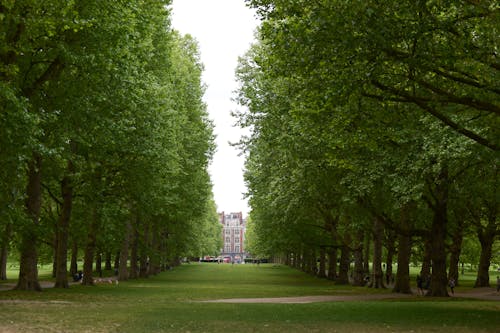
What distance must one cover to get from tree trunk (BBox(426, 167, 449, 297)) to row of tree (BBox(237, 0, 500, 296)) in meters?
0.05

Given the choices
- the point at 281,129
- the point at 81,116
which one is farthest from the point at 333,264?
the point at 81,116

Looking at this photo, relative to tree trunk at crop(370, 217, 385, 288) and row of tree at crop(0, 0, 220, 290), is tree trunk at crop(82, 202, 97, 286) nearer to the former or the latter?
row of tree at crop(0, 0, 220, 290)

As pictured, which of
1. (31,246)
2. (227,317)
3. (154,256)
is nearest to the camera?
(227,317)

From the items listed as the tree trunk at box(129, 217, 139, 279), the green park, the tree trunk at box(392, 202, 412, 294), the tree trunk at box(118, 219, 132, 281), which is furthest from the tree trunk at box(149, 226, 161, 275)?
the tree trunk at box(392, 202, 412, 294)

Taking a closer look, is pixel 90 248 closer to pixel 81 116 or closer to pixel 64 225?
pixel 64 225

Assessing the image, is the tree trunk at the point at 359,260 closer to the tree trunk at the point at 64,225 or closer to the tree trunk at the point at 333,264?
the tree trunk at the point at 333,264

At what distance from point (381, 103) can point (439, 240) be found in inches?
562

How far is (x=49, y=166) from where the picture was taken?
95.5 feet

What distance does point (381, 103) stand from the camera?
18000mm

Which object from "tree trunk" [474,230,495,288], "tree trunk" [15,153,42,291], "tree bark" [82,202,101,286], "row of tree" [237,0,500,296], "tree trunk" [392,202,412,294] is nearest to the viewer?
"row of tree" [237,0,500,296]

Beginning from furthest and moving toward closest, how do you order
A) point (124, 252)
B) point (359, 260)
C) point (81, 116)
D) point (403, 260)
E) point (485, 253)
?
point (485, 253) → point (359, 260) → point (124, 252) → point (403, 260) → point (81, 116)

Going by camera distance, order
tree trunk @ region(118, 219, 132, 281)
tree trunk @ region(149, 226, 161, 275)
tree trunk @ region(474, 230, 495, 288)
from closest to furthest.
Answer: tree trunk @ region(118, 219, 132, 281), tree trunk @ region(474, 230, 495, 288), tree trunk @ region(149, 226, 161, 275)

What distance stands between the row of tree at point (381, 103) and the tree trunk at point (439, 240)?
0.18 feet

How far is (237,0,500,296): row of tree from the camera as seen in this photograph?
1402cm
